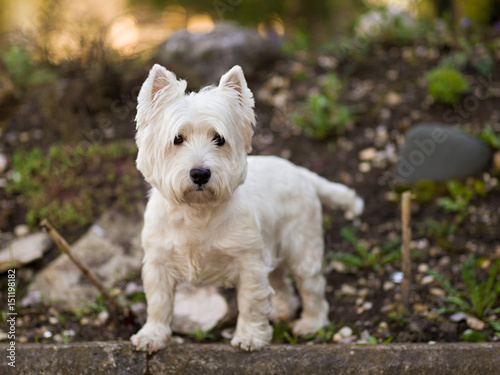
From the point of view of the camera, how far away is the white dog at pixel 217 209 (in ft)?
9.43

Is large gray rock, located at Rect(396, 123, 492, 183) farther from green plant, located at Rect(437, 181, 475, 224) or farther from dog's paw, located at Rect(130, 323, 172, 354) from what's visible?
dog's paw, located at Rect(130, 323, 172, 354)

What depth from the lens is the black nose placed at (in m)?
2.79

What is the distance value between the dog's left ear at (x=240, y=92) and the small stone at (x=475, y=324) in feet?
6.73

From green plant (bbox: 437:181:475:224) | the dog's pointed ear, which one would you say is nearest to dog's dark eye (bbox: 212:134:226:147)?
the dog's pointed ear

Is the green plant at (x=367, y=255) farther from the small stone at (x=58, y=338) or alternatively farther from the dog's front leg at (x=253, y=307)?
the small stone at (x=58, y=338)

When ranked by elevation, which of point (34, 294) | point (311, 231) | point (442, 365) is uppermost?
point (311, 231)

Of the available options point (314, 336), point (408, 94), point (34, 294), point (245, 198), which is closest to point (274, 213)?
point (245, 198)

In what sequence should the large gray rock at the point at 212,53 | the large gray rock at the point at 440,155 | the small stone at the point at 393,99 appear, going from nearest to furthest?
the large gray rock at the point at 440,155 → the small stone at the point at 393,99 → the large gray rock at the point at 212,53

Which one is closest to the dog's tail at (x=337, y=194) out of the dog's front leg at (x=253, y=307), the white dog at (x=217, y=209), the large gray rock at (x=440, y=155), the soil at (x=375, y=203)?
the white dog at (x=217, y=209)

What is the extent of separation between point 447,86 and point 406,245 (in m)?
3.16

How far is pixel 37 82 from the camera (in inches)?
298

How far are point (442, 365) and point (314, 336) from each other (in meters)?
1.19

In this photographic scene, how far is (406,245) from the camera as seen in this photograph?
3.88m

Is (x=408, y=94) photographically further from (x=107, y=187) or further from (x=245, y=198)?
(x=245, y=198)
